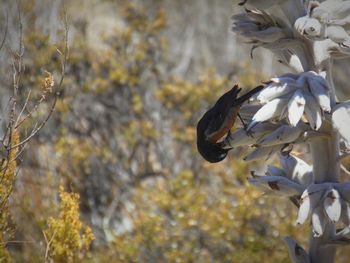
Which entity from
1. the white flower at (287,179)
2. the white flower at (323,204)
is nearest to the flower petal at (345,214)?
the white flower at (323,204)

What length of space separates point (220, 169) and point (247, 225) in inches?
31.3

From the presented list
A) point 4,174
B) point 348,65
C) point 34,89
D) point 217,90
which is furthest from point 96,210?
point 348,65

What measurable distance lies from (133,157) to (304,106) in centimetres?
402

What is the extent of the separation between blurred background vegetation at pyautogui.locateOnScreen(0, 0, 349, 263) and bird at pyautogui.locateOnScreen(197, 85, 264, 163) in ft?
4.49

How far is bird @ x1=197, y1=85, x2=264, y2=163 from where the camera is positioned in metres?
2.14

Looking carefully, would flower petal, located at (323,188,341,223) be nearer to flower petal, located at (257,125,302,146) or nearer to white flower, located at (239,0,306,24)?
flower petal, located at (257,125,302,146)

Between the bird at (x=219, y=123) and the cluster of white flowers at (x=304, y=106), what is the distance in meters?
0.03

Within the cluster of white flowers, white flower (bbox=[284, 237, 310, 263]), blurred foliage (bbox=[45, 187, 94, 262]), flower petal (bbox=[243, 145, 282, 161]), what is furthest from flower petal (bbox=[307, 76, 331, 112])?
blurred foliage (bbox=[45, 187, 94, 262])

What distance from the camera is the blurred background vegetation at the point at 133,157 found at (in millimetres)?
4434

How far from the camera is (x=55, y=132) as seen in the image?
5473 mm

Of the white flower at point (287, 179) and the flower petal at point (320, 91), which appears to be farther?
the white flower at point (287, 179)

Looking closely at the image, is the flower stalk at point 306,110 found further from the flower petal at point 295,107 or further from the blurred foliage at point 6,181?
the blurred foliage at point 6,181

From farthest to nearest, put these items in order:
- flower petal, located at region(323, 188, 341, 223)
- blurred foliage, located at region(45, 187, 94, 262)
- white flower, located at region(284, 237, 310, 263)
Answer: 1. blurred foliage, located at region(45, 187, 94, 262)
2. white flower, located at region(284, 237, 310, 263)
3. flower petal, located at region(323, 188, 341, 223)

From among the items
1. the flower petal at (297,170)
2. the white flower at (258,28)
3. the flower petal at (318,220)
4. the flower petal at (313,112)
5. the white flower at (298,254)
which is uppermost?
the white flower at (258,28)
